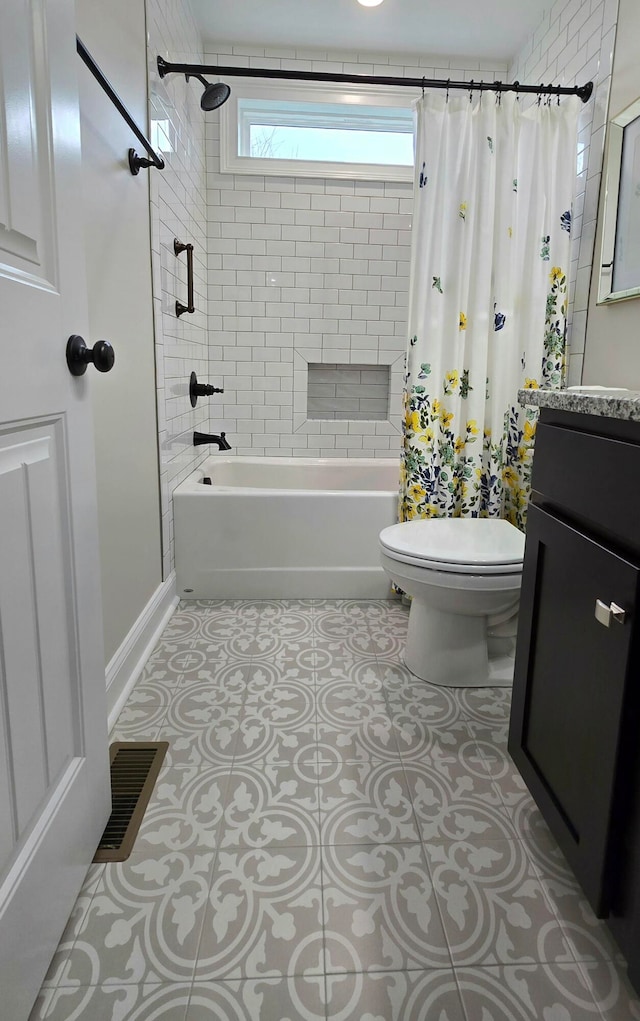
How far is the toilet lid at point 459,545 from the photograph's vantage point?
5.48 feet

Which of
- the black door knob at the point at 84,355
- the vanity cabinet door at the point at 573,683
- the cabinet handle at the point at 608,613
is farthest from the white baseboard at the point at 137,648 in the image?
the cabinet handle at the point at 608,613

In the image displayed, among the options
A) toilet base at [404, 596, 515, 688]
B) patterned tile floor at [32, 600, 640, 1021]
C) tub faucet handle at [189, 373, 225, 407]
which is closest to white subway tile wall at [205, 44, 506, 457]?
tub faucet handle at [189, 373, 225, 407]

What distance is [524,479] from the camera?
7.77 ft

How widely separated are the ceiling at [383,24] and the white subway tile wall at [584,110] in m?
0.34

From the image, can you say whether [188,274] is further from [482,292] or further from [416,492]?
[416,492]

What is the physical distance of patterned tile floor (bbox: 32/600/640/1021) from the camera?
93 cm

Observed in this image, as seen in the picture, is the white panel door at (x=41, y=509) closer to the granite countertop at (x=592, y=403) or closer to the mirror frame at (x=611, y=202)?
the granite countertop at (x=592, y=403)

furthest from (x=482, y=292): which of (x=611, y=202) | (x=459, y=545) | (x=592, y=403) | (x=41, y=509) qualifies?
(x=41, y=509)

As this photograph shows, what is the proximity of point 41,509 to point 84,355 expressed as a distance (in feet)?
0.93

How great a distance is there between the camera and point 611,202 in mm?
1924

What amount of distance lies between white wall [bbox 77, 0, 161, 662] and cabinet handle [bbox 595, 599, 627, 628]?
47.9 inches

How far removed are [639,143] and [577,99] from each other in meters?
0.53

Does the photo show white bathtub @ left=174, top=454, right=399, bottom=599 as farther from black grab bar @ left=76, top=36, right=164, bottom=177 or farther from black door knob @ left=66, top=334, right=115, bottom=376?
black door knob @ left=66, top=334, right=115, bottom=376

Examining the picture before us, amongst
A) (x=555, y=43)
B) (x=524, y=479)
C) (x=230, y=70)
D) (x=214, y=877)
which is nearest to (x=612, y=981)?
(x=214, y=877)
